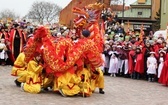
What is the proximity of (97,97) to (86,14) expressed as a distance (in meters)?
2.31

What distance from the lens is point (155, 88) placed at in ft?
46.0

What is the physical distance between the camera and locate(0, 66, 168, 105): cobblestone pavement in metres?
9.98

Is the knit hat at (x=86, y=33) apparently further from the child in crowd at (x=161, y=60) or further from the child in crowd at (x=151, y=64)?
the child in crowd at (x=151, y=64)

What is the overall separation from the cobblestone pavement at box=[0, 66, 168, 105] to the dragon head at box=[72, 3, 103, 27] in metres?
2.02

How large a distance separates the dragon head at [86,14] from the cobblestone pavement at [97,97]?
202 cm

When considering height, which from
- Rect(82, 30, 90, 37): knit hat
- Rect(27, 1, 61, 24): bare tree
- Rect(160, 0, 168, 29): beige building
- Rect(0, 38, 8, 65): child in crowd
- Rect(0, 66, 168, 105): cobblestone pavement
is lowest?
Rect(0, 66, 168, 105): cobblestone pavement

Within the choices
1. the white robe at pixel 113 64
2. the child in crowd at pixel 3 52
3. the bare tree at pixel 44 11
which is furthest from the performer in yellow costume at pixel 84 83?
the bare tree at pixel 44 11

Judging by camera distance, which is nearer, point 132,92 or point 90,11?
point 90,11

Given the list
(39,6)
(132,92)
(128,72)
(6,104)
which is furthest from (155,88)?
(39,6)

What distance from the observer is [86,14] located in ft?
38.3

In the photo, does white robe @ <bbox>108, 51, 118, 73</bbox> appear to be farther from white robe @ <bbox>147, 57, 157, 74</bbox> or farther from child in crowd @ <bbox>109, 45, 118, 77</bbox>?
white robe @ <bbox>147, 57, 157, 74</bbox>

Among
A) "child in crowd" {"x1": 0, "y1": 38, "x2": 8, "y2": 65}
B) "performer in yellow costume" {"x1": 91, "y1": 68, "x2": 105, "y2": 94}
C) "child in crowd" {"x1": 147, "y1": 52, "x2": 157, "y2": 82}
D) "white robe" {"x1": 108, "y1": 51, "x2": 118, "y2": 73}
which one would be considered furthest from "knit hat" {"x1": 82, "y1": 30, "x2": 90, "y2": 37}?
"child in crowd" {"x1": 0, "y1": 38, "x2": 8, "y2": 65}

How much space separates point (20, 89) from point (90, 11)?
2893 mm

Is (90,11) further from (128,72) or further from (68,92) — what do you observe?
(128,72)
